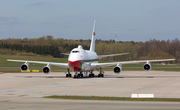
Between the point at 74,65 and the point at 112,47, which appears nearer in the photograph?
the point at 74,65

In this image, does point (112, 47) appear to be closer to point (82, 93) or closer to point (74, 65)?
point (74, 65)

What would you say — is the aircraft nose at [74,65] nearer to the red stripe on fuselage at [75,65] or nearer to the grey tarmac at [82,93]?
the red stripe on fuselage at [75,65]

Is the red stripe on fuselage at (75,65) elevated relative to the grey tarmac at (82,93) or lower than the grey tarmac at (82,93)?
elevated

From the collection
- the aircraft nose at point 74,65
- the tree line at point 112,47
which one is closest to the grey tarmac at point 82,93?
the aircraft nose at point 74,65

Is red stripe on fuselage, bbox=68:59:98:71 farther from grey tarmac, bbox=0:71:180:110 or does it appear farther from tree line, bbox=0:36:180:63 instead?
tree line, bbox=0:36:180:63

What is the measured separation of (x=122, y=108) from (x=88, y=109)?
2184mm

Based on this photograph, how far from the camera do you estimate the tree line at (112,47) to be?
413 feet

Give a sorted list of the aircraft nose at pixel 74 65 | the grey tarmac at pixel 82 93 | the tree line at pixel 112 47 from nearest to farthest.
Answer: the grey tarmac at pixel 82 93
the aircraft nose at pixel 74 65
the tree line at pixel 112 47

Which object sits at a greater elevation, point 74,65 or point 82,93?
point 74,65

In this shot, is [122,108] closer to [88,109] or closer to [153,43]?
[88,109]

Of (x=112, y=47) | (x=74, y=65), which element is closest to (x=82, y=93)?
(x=74, y=65)

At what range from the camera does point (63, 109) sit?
58.8ft

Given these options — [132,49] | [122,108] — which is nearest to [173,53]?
[132,49]

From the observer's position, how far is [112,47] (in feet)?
451
